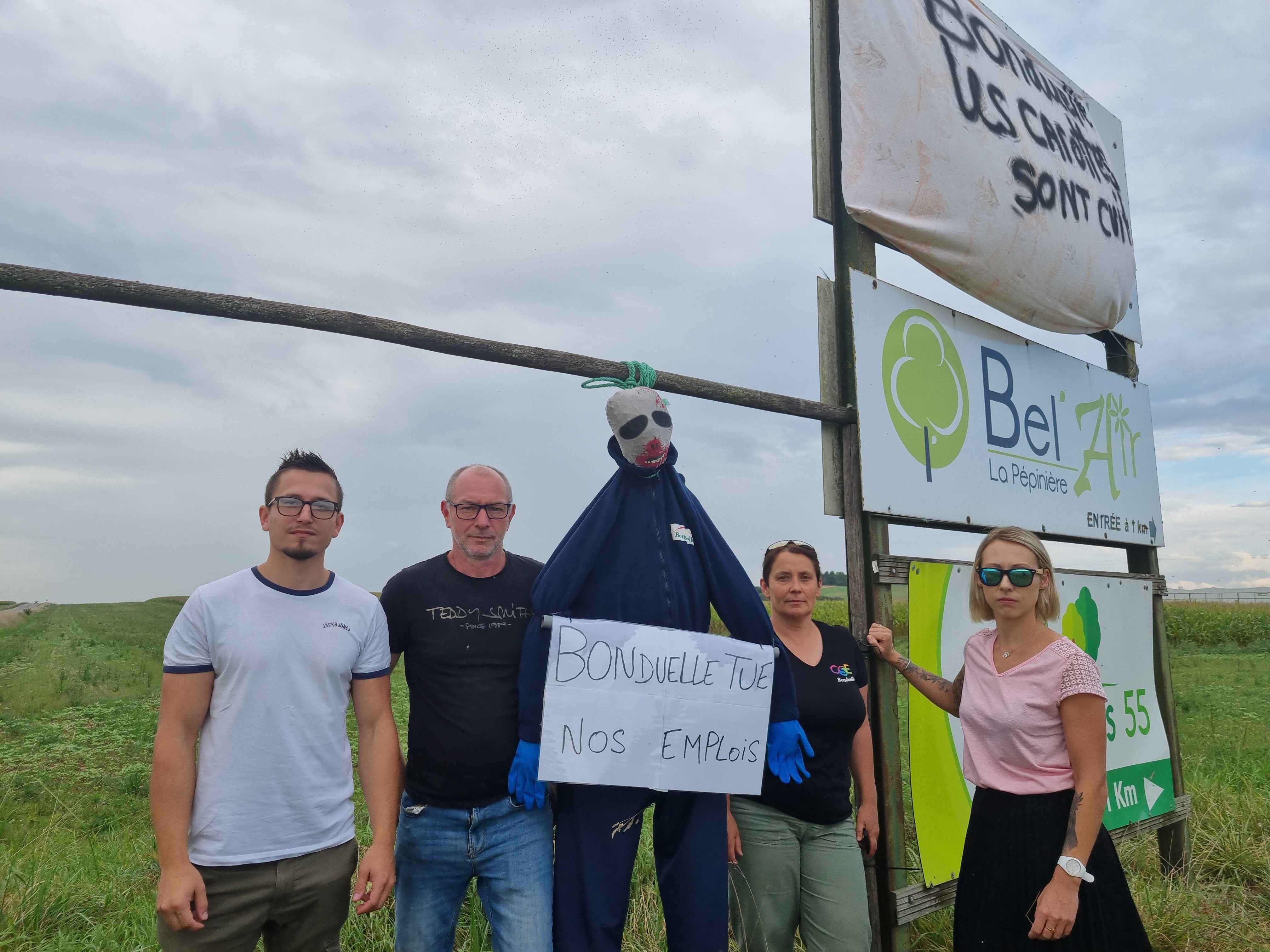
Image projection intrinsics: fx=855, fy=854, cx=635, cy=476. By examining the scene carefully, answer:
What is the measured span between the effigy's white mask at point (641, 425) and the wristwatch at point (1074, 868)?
1599 mm

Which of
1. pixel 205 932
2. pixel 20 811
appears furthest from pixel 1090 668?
pixel 20 811

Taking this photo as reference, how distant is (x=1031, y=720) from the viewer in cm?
246

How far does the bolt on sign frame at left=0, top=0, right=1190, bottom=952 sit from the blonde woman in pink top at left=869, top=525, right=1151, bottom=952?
3.13 ft

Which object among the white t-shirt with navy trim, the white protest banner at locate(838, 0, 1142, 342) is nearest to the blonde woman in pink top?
the white t-shirt with navy trim

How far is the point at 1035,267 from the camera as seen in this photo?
4.75 metres

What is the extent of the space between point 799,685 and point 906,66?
306 cm

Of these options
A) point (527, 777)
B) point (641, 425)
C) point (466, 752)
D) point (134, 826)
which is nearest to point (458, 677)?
point (466, 752)

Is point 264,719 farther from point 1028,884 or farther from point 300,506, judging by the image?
point 1028,884

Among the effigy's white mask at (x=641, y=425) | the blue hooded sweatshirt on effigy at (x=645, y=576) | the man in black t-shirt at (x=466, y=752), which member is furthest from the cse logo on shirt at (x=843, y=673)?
the man in black t-shirt at (x=466, y=752)

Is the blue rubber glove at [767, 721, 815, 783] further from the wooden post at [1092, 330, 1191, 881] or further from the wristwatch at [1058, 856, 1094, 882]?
the wooden post at [1092, 330, 1191, 881]

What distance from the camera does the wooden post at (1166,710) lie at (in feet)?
17.1

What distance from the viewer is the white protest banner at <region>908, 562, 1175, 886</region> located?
3.68 m

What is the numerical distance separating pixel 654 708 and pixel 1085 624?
3.17 meters

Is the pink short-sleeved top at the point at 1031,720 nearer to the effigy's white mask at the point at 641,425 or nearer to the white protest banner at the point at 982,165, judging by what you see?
the effigy's white mask at the point at 641,425
